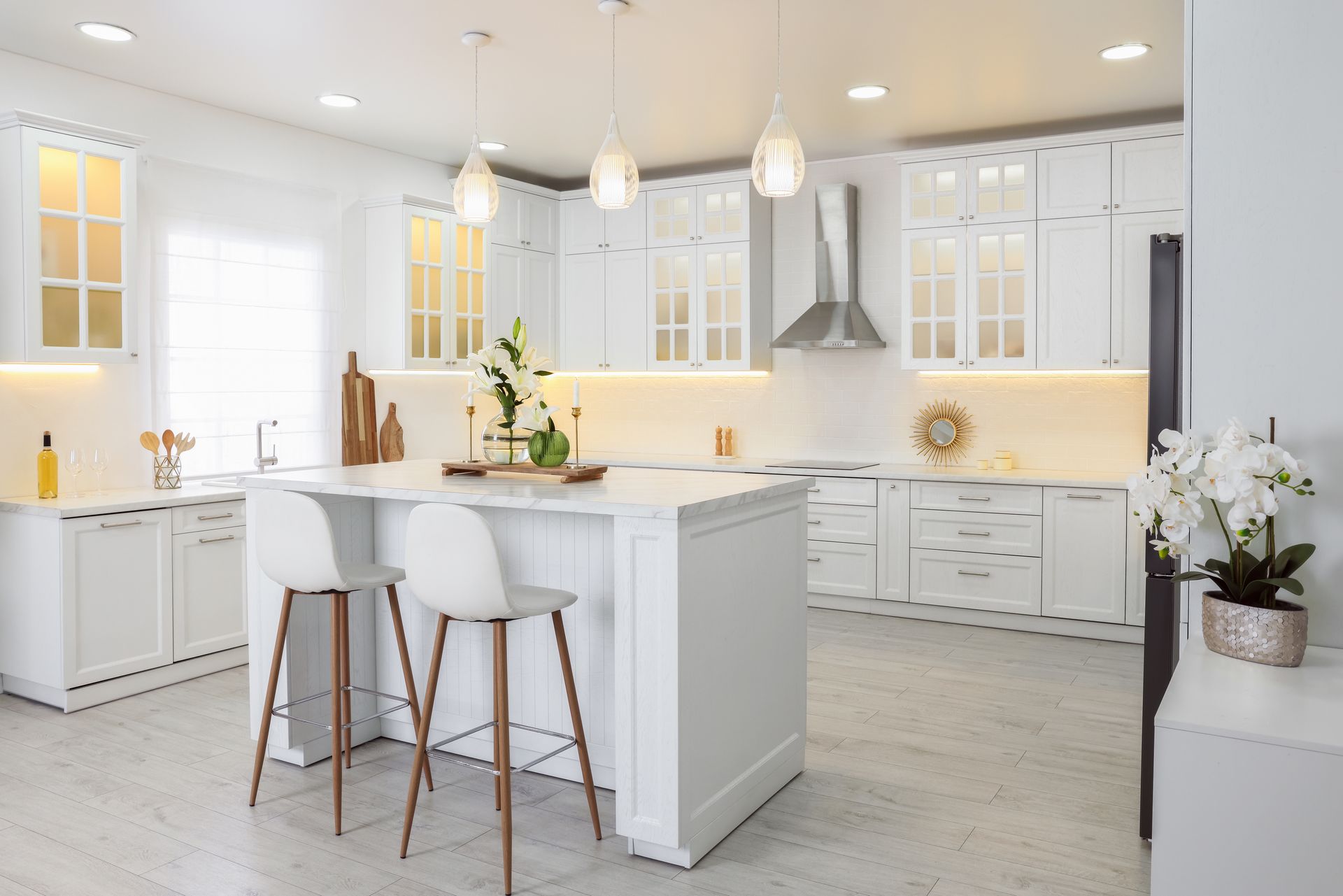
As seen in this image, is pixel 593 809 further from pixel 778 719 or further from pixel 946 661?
pixel 946 661

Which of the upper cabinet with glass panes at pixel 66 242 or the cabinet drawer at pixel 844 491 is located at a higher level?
the upper cabinet with glass panes at pixel 66 242

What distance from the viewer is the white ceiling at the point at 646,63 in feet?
12.5

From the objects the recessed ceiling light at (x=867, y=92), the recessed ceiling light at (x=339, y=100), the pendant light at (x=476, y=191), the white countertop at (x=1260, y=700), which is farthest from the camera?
the recessed ceiling light at (x=339, y=100)

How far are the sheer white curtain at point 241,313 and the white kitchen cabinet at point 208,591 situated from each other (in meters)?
0.73

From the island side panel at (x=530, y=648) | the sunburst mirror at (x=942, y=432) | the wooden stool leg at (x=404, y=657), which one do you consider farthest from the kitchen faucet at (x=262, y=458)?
the sunburst mirror at (x=942, y=432)

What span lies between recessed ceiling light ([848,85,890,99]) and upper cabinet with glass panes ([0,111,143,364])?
330 centimetres

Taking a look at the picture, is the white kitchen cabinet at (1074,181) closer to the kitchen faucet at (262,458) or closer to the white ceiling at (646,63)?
the white ceiling at (646,63)

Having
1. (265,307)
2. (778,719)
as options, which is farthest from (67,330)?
(778,719)

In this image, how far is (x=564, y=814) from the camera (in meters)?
3.12

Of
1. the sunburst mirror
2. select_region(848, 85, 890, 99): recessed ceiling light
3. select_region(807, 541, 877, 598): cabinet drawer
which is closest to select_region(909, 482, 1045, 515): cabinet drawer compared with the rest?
select_region(807, 541, 877, 598): cabinet drawer

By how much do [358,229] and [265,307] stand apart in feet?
2.56

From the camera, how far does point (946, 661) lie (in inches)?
190

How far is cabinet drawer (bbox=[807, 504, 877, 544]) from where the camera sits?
5.77 meters

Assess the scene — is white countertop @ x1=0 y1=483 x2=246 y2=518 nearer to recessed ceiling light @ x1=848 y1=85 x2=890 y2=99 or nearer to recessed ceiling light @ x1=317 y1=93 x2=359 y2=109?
recessed ceiling light @ x1=317 y1=93 x2=359 y2=109
